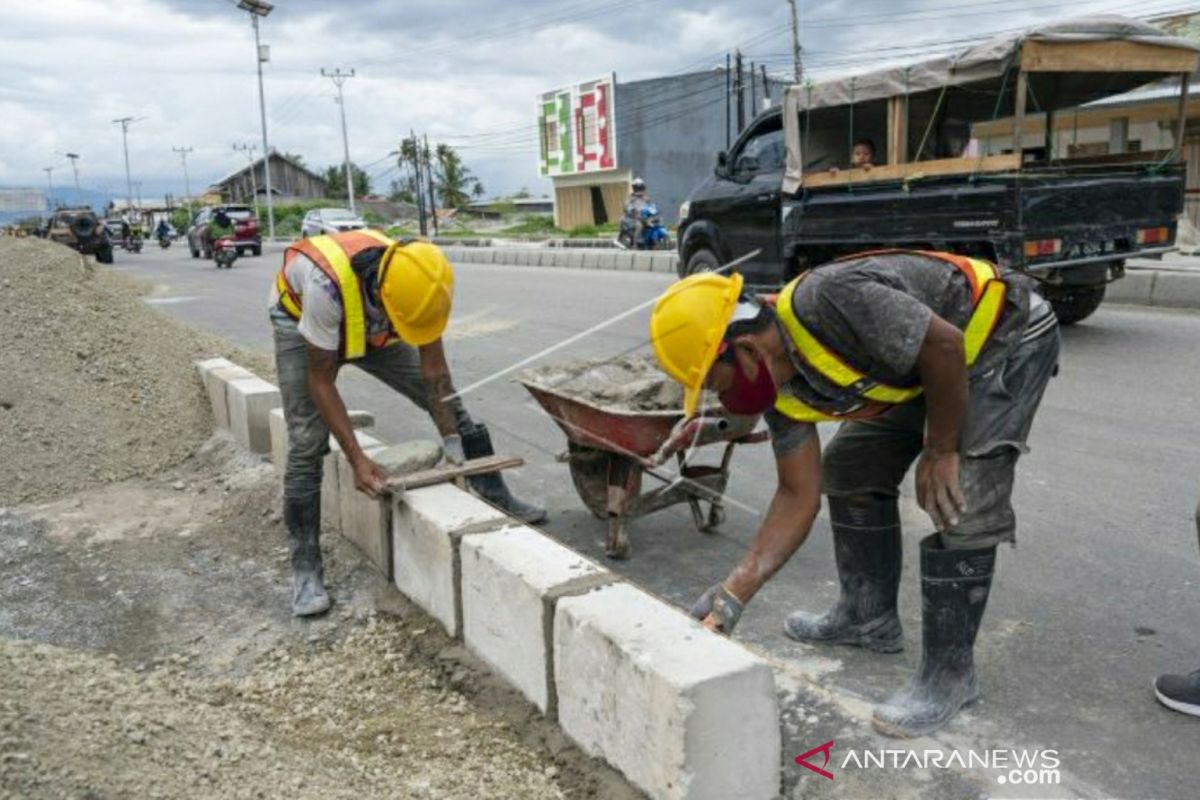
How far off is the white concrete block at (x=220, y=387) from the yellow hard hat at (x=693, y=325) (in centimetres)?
461

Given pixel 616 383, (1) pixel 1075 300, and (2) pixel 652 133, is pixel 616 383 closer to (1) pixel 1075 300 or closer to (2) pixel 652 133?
(1) pixel 1075 300

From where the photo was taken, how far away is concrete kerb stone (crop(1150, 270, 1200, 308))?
409 inches

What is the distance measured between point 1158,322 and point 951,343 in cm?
826

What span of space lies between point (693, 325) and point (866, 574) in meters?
1.29

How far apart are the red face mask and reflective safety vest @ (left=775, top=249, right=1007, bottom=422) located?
5cm

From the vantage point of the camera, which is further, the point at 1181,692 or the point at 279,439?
the point at 279,439

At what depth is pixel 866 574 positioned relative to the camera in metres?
3.56

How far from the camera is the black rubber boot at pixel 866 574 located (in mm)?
3514

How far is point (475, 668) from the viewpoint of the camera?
3.56m

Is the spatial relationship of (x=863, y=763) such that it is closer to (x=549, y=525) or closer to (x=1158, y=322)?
(x=549, y=525)

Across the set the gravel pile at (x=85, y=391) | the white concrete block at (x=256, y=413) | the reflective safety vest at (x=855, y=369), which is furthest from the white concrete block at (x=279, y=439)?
the reflective safety vest at (x=855, y=369)

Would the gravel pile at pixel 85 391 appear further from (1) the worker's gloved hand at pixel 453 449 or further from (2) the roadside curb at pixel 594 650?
(2) the roadside curb at pixel 594 650

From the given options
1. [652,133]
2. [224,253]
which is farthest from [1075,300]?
[652,133]

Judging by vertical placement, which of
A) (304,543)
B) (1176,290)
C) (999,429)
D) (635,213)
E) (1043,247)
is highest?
(635,213)
